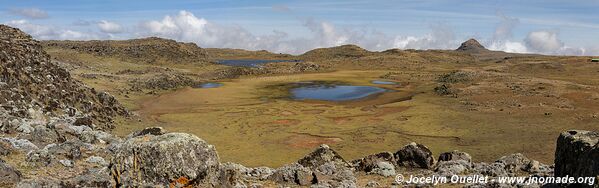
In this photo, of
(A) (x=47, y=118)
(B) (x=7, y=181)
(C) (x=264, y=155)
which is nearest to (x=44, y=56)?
(A) (x=47, y=118)

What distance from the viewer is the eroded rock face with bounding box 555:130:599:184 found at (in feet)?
36.5

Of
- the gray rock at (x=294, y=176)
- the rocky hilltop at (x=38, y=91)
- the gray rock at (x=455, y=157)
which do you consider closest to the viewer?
the gray rock at (x=294, y=176)

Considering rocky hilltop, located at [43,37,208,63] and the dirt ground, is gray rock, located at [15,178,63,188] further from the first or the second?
rocky hilltop, located at [43,37,208,63]

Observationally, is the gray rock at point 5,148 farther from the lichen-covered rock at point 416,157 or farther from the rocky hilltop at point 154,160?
the lichen-covered rock at point 416,157

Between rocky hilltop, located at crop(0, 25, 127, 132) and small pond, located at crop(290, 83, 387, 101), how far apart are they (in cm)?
3310

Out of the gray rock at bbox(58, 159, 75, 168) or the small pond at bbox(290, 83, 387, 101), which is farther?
the small pond at bbox(290, 83, 387, 101)

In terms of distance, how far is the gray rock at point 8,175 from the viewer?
548 inches

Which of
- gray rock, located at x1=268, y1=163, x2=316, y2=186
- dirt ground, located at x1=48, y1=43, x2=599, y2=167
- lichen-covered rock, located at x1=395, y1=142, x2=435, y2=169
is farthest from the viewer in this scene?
dirt ground, located at x1=48, y1=43, x2=599, y2=167

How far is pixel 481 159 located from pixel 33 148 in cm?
2597

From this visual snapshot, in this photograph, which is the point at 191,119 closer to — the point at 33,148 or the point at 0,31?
the point at 0,31

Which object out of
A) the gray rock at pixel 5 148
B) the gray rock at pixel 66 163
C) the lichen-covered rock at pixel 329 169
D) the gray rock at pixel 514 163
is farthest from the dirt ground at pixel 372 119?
the gray rock at pixel 5 148

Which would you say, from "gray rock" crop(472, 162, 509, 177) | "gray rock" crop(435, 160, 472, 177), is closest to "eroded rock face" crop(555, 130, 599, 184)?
"gray rock" crop(472, 162, 509, 177)

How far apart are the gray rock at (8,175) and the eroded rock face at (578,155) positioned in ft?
53.1

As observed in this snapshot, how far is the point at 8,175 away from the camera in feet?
46.5
